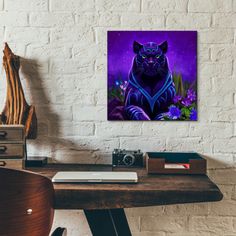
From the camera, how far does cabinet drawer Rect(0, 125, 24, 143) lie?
154 cm

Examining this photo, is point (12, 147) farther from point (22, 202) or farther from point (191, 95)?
point (191, 95)

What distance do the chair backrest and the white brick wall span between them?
2.75ft

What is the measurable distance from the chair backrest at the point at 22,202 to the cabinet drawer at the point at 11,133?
60 cm

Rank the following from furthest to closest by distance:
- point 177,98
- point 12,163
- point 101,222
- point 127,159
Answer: point 177,98 < point 127,159 < point 12,163 < point 101,222

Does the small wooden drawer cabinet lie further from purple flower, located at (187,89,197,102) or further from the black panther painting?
purple flower, located at (187,89,197,102)

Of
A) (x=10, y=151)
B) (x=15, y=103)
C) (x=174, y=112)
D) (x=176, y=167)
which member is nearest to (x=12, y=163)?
(x=10, y=151)

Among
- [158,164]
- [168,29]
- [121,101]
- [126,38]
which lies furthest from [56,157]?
[168,29]

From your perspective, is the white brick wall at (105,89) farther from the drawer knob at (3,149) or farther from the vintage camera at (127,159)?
the drawer knob at (3,149)

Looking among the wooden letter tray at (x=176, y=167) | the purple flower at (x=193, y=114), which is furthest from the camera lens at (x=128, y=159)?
the purple flower at (x=193, y=114)

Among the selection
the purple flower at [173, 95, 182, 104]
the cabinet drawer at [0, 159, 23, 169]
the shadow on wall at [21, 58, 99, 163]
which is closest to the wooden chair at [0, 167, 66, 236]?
the cabinet drawer at [0, 159, 23, 169]

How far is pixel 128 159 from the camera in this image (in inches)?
65.2

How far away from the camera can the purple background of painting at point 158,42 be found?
5.81ft

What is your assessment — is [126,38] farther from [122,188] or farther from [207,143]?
[122,188]

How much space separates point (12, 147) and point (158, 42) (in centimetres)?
83
